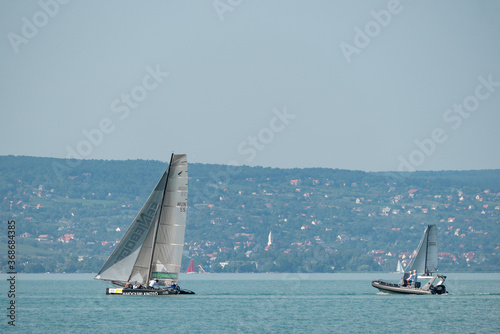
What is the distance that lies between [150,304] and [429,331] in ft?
96.3

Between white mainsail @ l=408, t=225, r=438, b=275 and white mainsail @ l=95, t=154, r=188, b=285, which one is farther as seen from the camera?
white mainsail @ l=408, t=225, r=438, b=275

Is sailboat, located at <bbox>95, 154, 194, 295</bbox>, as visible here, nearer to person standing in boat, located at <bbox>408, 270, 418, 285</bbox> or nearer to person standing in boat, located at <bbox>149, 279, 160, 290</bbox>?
person standing in boat, located at <bbox>149, 279, 160, 290</bbox>

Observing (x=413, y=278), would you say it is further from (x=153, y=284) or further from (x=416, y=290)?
(x=153, y=284)

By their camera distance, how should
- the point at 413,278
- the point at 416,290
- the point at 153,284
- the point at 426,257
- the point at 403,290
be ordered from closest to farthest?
the point at 153,284, the point at 416,290, the point at 403,290, the point at 413,278, the point at 426,257

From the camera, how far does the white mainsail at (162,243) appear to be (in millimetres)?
80562

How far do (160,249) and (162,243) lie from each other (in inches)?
21.5

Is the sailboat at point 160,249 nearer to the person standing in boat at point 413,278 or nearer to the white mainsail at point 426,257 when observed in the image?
the person standing in boat at point 413,278

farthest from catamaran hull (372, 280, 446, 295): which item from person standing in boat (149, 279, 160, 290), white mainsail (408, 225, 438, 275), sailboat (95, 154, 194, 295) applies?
person standing in boat (149, 279, 160, 290)

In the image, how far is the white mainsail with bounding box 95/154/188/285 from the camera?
3172 inches

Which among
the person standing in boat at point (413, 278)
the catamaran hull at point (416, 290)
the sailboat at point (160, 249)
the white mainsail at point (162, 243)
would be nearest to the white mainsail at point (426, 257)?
the person standing in boat at point (413, 278)

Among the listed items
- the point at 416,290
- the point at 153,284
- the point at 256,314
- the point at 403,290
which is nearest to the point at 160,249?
the point at 153,284

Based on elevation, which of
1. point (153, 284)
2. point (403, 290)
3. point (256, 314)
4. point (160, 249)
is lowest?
point (256, 314)

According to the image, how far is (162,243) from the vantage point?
80.6 meters

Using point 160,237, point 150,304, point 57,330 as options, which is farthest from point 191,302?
point 57,330
